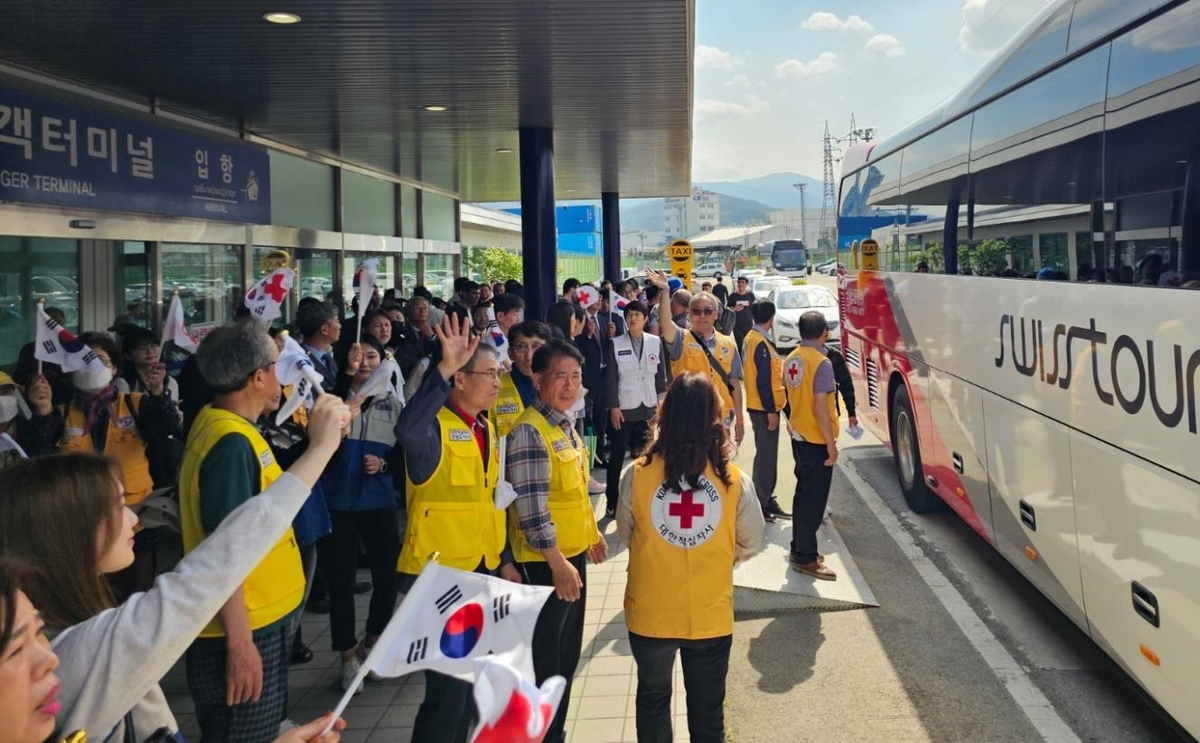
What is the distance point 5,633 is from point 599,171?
16.4m

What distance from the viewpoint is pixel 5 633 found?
4.76 feet

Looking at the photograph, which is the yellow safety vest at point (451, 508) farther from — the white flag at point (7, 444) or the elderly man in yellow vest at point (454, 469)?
the white flag at point (7, 444)

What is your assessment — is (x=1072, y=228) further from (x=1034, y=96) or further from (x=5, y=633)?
(x=5, y=633)

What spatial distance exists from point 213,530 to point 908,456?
23.4 ft

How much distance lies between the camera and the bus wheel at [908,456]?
8.43m

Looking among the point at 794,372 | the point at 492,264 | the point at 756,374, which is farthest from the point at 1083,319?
the point at 492,264

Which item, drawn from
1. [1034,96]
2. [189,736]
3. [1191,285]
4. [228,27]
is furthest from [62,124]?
[1191,285]

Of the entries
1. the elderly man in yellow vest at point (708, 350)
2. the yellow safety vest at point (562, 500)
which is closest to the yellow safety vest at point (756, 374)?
the elderly man in yellow vest at point (708, 350)

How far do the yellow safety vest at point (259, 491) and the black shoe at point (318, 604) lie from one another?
3.25 meters

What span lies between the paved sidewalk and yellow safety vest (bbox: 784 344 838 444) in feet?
6.08

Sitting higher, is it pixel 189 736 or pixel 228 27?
pixel 228 27

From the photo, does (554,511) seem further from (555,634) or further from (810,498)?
(810,498)

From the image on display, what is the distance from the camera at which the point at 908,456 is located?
344 inches

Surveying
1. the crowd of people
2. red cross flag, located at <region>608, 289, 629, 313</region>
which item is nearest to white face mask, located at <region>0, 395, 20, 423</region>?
the crowd of people
